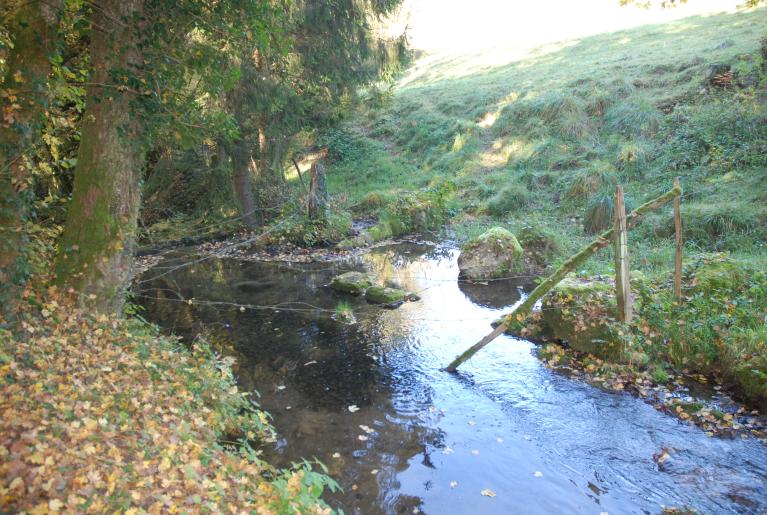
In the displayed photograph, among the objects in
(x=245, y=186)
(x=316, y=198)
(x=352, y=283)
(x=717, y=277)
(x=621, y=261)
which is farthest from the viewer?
(x=245, y=186)

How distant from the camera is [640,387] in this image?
21.9 ft

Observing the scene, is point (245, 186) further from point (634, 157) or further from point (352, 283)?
point (634, 157)

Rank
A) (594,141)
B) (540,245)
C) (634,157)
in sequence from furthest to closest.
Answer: (594,141), (634,157), (540,245)

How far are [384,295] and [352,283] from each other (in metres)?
1.04

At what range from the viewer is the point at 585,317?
7.90 m

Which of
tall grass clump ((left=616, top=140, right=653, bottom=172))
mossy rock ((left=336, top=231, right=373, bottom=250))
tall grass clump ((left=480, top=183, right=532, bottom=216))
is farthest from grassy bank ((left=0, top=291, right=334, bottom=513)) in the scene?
tall grass clump ((left=616, top=140, right=653, bottom=172))

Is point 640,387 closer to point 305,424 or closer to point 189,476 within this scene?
point 305,424

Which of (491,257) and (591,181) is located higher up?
(591,181)

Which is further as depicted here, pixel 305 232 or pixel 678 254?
pixel 305 232

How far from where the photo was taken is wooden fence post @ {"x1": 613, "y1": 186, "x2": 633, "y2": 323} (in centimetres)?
687

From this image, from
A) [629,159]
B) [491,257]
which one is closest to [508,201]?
[629,159]

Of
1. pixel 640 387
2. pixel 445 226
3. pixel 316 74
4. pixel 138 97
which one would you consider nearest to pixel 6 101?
pixel 138 97

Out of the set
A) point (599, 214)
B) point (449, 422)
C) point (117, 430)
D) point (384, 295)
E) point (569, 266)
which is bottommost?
point (449, 422)

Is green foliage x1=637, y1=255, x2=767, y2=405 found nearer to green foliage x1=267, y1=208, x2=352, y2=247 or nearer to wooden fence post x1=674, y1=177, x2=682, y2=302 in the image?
wooden fence post x1=674, y1=177, x2=682, y2=302
